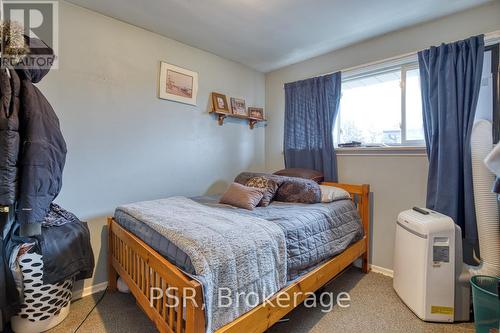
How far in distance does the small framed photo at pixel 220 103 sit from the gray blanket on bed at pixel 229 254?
5.12 feet

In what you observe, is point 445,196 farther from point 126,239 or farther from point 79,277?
point 79,277

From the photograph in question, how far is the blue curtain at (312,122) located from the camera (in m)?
2.73

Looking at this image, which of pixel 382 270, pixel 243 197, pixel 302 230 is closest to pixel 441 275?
pixel 382 270

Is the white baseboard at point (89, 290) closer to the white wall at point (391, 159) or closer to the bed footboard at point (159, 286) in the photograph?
the bed footboard at point (159, 286)

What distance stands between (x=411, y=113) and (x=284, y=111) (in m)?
1.43

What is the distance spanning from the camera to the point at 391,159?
2.38 metres

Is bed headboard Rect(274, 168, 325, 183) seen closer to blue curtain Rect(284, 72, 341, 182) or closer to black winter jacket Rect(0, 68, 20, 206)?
blue curtain Rect(284, 72, 341, 182)

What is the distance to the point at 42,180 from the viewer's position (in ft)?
4.57

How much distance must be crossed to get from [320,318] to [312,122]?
6.54 ft

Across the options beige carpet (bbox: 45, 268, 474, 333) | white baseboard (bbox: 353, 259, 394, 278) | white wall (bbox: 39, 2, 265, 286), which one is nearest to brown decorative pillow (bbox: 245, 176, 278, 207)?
white wall (bbox: 39, 2, 265, 286)

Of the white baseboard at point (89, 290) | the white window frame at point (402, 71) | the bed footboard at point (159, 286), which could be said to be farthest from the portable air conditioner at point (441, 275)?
the white baseboard at point (89, 290)

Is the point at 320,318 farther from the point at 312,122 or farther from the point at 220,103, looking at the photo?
the point at 220,103

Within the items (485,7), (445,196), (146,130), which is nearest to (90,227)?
(146,130)

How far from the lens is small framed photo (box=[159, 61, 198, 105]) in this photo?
2451mm
